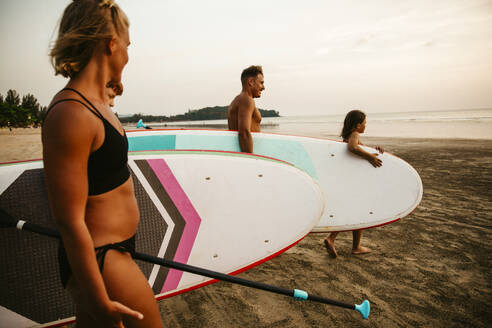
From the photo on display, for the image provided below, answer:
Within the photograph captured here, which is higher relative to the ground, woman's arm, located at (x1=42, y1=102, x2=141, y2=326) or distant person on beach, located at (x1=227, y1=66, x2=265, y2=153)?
distant person on beach, located at (x1=227, y1=66, x2=265, y2=153)

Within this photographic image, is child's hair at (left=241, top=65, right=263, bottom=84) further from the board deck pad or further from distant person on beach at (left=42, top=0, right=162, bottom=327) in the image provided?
distant person on beach at (left=42, top=0, right=162, bottom=327)

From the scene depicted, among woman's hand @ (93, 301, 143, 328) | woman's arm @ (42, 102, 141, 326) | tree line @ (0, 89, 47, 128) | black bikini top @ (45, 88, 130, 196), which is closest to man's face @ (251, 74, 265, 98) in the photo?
black bikini top @ (45, 88, 130, 196)

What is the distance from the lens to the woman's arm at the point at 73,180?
66cm

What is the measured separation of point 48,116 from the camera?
0.68m

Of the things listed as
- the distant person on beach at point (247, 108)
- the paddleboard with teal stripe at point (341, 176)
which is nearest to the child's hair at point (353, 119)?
the paddleboard with teal stripe at point (341, 176)

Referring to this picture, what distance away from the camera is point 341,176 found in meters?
3.10

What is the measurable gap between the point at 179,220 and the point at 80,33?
4.80 ft

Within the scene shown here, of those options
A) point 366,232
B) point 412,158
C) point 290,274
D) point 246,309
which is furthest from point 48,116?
point 412,158

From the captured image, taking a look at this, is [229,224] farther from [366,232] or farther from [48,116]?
[366,232]

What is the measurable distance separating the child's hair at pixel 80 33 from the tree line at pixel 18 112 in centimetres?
3974

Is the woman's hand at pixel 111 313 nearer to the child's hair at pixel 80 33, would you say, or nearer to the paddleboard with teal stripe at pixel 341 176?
the child's hair at pixel 80 33

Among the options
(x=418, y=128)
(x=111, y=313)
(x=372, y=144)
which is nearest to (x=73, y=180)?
(x=111, y=313)

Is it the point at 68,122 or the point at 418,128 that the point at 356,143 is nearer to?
the point at 68,122

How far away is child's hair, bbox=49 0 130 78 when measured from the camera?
2.57 ft
